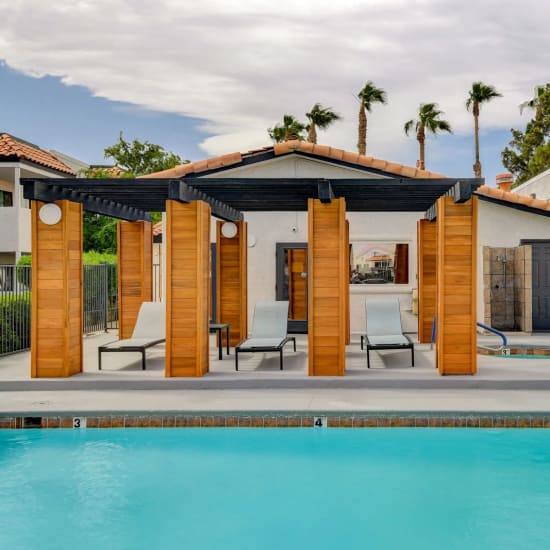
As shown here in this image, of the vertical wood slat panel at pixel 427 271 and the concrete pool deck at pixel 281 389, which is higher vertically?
the vertical wood slat panel at pixel 427 271

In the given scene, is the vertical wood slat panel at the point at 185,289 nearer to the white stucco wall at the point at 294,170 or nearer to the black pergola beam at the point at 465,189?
the black pergola beam at the point at 465,189

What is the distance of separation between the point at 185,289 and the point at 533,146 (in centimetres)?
4368

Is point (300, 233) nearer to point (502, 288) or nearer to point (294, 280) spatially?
point (294, 280)

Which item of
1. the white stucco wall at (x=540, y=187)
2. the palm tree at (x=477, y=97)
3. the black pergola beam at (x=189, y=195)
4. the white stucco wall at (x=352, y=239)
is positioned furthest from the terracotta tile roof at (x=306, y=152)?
the palm tree at (x=477, y=97)

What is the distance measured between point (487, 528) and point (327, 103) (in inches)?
1603

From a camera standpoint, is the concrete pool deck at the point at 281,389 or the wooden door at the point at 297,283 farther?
the wooden door at the point at 297,283

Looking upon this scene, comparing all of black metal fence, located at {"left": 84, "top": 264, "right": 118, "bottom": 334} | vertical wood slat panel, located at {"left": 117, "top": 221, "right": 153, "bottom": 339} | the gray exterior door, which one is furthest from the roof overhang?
the gray exterior door

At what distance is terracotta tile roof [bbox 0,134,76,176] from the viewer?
85.3 feet

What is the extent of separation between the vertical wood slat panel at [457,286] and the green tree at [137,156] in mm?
29407

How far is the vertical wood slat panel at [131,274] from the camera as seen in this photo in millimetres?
16484

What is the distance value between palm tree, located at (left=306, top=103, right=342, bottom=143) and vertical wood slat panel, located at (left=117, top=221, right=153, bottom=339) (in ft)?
98.5

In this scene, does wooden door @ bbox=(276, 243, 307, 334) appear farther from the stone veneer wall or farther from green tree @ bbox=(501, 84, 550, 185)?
green tree @ bbox=(501, 84, 550, 185)

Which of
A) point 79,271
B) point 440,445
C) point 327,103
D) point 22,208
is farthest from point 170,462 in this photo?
point 327,103

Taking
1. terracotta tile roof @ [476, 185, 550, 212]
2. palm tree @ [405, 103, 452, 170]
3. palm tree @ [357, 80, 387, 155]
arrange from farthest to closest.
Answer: palm tree @ [405, 103, 452, 170], palm tree @ [357, 80, 387, 155], terracotta tile roof @ [476, 185, 550, 212]
